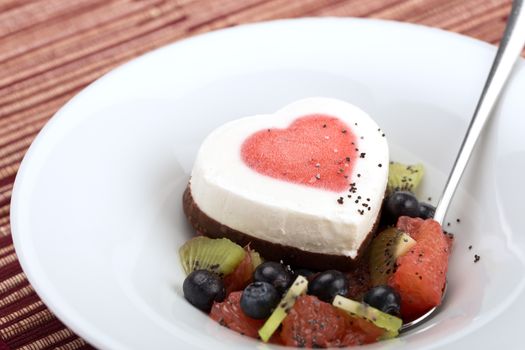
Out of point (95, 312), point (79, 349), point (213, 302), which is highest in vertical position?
point (95, 312)

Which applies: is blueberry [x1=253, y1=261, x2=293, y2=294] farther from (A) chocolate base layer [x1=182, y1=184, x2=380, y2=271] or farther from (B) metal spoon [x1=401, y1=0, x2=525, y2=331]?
(B) metal spoon [x1=401, y1=0, x2=525, y2=331]

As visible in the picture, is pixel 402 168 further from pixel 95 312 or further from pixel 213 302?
pixel 95 312

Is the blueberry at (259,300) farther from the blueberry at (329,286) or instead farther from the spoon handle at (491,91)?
the spoon handle at (491,91)

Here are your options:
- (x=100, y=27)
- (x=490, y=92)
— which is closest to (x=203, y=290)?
(x=490, y=92)

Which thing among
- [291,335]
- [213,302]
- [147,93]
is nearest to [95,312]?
[213,302]

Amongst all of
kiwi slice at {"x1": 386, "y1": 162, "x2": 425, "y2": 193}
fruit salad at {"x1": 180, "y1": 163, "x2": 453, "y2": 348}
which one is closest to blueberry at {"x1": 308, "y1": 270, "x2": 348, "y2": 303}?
fruit salad at {"x1": 180, "y1": 163, "x2": 453, "y2": 348}

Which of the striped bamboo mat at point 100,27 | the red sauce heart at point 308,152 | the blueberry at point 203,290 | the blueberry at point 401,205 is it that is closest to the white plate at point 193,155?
the blueberry at point 203,290
